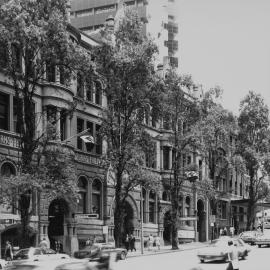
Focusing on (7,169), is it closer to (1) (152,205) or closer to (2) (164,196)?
(1) (152,205)

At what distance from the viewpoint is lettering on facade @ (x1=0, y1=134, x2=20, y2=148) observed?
38.8m

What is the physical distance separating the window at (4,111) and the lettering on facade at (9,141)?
829 mm

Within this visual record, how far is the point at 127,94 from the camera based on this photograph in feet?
138

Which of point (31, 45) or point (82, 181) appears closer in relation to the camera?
point (31, 45)

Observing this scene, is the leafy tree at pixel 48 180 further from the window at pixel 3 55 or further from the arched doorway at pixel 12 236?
the arched doorway at pixel 12 236

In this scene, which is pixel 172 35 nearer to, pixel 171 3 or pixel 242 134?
pixel 171 3

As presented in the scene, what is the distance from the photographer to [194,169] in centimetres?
5303

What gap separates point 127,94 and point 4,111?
328 inches

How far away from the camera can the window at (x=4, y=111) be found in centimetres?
3978

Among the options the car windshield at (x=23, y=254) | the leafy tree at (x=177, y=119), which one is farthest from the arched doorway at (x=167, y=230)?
the car windshield at (x=23, y=254)

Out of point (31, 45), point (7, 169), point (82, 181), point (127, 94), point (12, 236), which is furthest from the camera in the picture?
point (82, 181)

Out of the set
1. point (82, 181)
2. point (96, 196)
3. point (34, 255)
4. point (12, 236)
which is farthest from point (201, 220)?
point (34, 255)

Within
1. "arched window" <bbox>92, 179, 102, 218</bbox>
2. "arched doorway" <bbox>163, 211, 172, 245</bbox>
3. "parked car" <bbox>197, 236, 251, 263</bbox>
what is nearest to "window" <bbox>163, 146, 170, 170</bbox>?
"arched doorway" <bbox>163, 211, 172, 245</bbox>

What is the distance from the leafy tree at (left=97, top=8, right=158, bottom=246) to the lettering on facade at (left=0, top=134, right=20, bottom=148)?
5.98m
